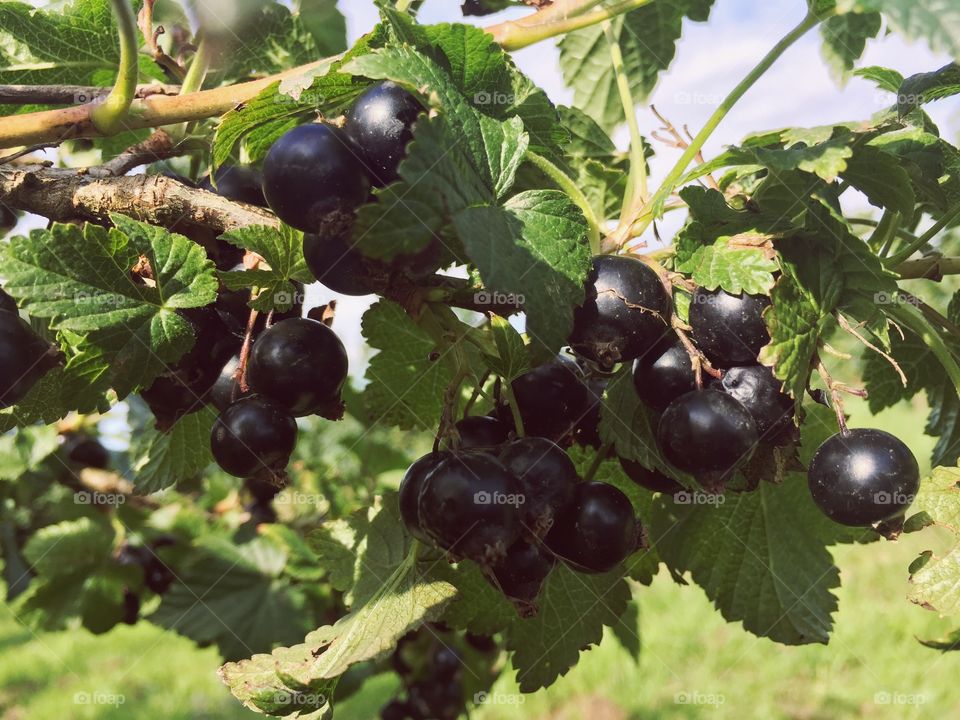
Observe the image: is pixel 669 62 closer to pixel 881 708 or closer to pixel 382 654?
pixel 382 654

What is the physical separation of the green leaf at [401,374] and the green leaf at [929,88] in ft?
2.06

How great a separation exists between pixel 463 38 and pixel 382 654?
0.57 metres

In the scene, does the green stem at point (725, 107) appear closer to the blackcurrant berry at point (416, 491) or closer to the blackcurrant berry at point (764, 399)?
the blackcurrant berry at point (764, 399)

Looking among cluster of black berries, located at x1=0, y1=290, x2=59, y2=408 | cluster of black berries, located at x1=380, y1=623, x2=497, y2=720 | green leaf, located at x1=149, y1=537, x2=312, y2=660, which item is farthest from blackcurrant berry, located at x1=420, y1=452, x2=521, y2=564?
cluster of black berries, located at x1=380, y1=623, x2=497, y2=720

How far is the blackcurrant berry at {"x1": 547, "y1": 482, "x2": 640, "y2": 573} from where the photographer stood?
31.2 inches

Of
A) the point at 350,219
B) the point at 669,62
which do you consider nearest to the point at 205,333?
the point at 350,219

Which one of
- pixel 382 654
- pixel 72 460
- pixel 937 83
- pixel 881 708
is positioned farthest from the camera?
pixel 881 708

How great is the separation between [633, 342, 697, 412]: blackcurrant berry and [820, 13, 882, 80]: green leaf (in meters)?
0.84

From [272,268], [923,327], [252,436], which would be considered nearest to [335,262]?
[272,268]

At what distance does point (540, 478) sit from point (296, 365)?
0.90 feet

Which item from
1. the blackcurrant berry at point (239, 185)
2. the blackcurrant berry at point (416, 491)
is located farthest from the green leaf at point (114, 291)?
the blackcurrant berry at point (416, 491)

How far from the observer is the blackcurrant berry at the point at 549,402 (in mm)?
894

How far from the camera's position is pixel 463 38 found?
77 cm

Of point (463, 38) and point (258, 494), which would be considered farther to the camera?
point (258, 494)
